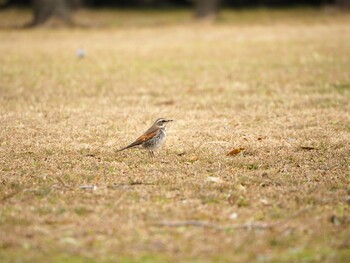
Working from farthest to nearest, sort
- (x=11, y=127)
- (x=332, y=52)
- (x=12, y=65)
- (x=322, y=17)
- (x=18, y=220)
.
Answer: (x=322, y=17) → (x=332, y=52) → (x=12, y=65) → (x=11, y=127) → (x=18, y=220)

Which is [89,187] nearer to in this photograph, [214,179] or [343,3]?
[214,179]

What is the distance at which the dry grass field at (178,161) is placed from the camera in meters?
4.38

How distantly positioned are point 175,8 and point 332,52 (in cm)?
2348

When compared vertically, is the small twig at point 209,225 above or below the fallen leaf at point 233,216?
above

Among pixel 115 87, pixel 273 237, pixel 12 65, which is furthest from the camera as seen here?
pixel 12 65

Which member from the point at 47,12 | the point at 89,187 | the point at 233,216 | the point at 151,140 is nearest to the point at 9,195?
the point at 89,187

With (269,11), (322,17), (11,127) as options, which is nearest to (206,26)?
(322,17)

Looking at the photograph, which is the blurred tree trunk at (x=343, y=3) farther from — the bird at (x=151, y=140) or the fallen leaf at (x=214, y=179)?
the fallen leaf at (x=214, y=179)

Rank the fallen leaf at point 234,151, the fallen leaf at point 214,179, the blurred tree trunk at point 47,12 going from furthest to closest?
1. the blurred tree trunk at point 47,12
2. the fallen leaf at point 234,151
3. the fallen leaf at point 214,179

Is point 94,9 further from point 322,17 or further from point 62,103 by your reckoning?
point 62,103

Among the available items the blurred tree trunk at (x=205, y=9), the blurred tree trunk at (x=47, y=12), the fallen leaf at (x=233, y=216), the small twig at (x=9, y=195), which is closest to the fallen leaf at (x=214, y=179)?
the fallen leaf at (x=233, y=216)

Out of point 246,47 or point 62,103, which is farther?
point 246,47

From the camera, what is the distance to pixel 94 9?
39500 mm

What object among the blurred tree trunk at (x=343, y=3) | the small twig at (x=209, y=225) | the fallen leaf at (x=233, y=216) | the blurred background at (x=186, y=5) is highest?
the small twig at (x=209, y=225)
